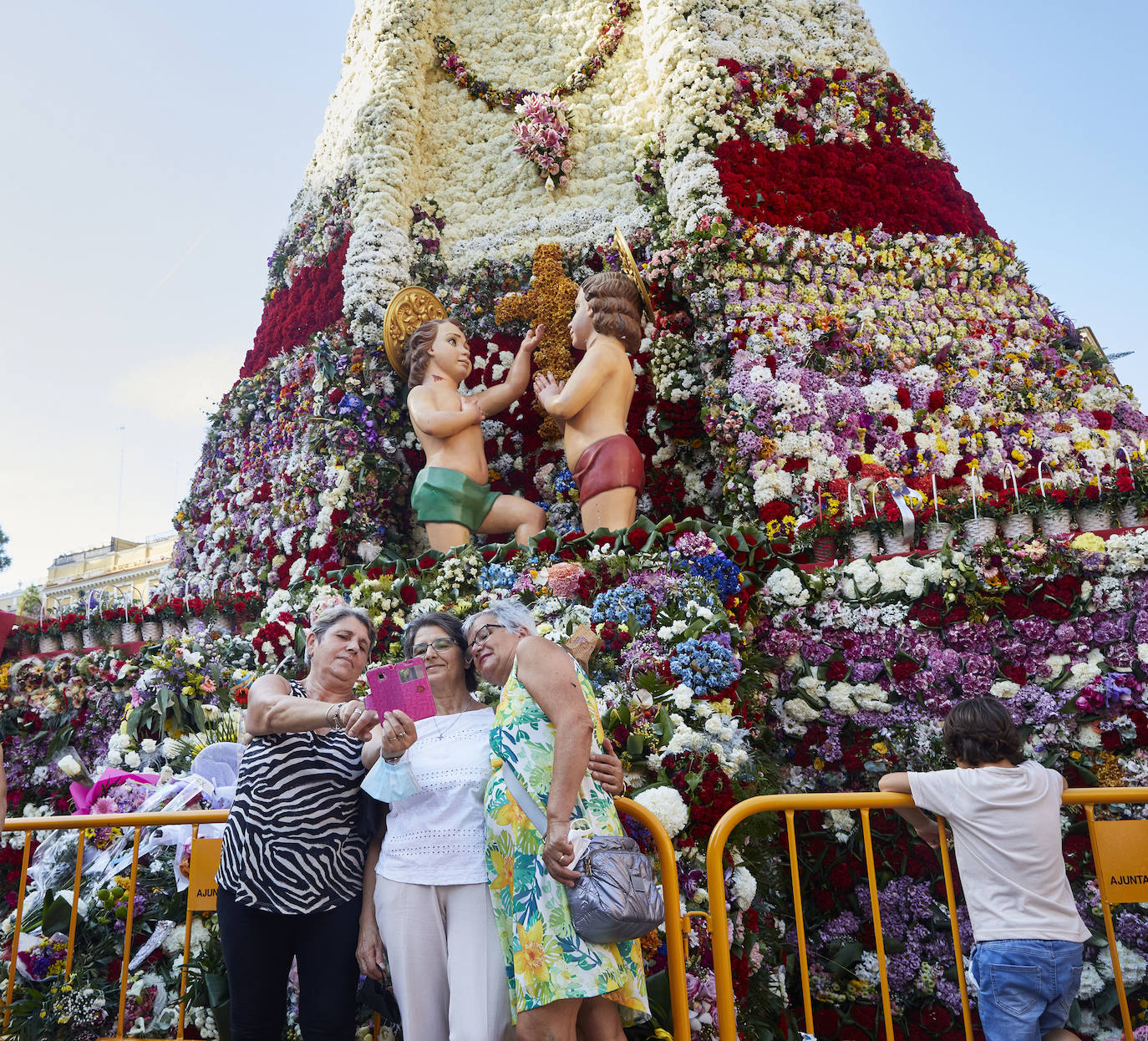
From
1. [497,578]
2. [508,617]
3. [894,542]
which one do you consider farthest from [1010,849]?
[497,578]

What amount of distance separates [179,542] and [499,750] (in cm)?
815

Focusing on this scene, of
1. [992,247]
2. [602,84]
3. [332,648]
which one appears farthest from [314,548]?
[992,247]

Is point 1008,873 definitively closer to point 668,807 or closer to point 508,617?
point 668,807

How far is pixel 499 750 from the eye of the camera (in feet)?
7.74

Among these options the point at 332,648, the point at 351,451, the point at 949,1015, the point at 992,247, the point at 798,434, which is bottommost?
the point at 949,1015

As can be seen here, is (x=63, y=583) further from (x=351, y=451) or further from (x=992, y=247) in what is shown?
(x=992, y=247)

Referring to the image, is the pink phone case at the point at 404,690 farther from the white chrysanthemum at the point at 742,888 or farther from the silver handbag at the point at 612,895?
the white chrysanthemum at the point at 742,888

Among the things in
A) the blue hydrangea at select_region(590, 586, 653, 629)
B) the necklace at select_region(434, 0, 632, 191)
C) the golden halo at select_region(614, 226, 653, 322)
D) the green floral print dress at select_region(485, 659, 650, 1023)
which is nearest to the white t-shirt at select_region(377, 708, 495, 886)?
the green floral print dress at select_region(485, 659, 650, 1023)

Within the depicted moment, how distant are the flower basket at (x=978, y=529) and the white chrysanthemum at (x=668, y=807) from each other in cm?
229

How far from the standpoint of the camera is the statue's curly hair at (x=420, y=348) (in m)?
6.77

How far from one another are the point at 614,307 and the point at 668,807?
149 inches

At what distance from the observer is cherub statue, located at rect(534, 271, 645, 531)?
5691mm

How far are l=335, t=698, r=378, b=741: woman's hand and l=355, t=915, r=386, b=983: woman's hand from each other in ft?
1.82

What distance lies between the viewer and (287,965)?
8.39ft
